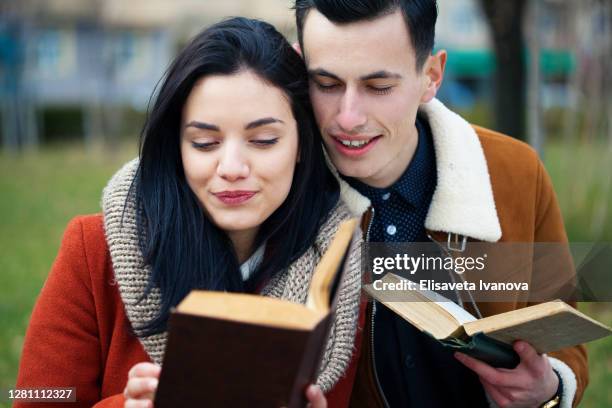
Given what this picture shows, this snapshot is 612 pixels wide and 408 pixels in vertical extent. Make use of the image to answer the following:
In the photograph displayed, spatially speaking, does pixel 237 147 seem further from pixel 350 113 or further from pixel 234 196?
pixel 350 113

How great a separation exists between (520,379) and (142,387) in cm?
118

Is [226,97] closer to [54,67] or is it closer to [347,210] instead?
[347,210]

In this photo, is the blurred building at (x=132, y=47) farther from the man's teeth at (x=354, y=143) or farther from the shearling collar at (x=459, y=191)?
the man's teeth at (x=354, y=143)

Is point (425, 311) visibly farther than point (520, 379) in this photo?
No

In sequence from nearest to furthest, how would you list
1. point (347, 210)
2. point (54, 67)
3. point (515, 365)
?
1. point (515, 365)
2. point (347, 210)
3. point (54, 67)

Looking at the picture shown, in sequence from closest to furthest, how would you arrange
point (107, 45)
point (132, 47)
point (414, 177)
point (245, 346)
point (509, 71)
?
1. point (245, 346)
2. point (414, 177)
3. point (509, 71)
4. point (107, 45)
5. point (132, 47)

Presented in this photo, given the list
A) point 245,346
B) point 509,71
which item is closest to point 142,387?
point 245,346

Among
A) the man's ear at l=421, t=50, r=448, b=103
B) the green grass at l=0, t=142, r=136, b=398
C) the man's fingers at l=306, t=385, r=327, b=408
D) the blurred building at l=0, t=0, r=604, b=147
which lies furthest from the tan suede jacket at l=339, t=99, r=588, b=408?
the blurred building at l=0, t=0, r=604, b=147

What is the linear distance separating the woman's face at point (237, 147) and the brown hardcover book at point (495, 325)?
17.4 inches

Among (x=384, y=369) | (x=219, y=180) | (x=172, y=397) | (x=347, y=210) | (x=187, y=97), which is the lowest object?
(x=384, y=369)

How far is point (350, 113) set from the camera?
2.41m

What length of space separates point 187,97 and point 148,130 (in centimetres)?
16

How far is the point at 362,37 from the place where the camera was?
2.43m

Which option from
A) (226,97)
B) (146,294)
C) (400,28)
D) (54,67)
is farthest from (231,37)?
(54,67)
